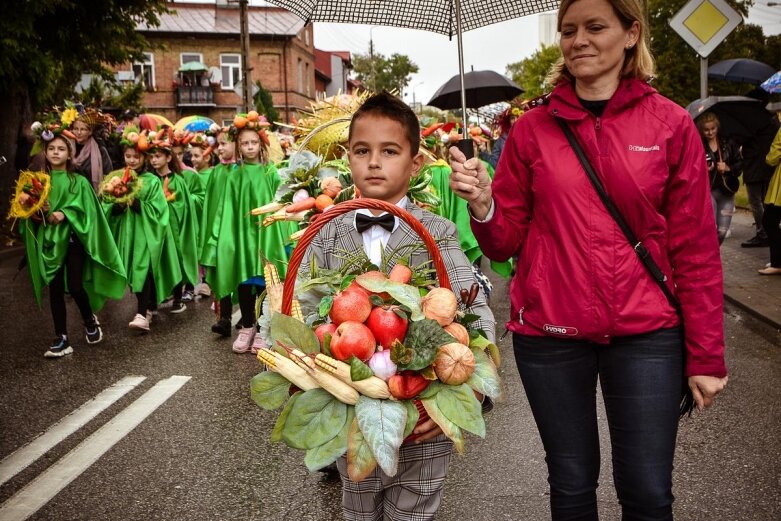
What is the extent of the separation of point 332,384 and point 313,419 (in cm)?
11

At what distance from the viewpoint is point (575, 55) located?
7.17 ft

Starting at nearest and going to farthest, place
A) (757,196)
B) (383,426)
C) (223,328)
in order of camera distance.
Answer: (383,426), (223,328), (757,196)

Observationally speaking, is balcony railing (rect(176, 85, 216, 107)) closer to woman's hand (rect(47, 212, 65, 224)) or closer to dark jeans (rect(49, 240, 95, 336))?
dark jeans (rect(49, 240, 95, 336))

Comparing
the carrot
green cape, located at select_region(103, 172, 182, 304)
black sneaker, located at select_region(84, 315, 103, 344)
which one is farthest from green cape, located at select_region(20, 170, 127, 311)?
the carrot

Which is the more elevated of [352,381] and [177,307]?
[352,381]

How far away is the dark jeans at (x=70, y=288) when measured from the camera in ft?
21.6

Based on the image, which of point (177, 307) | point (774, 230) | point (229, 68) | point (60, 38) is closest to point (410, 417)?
point (177, 307)

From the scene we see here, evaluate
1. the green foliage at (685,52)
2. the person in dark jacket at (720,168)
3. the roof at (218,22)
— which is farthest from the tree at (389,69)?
the person in dark jacket at (720,168)

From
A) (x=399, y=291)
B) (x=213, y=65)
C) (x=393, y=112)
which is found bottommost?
(x=399, y=291)

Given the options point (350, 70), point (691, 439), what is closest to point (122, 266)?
point (691, 439)

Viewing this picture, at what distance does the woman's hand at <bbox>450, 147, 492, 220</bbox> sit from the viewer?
6.83ft

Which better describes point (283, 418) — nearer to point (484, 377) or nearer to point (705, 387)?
point (484, 377)

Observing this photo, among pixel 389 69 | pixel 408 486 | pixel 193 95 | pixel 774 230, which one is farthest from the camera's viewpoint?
pixel 389 69

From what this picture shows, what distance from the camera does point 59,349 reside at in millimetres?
6512
